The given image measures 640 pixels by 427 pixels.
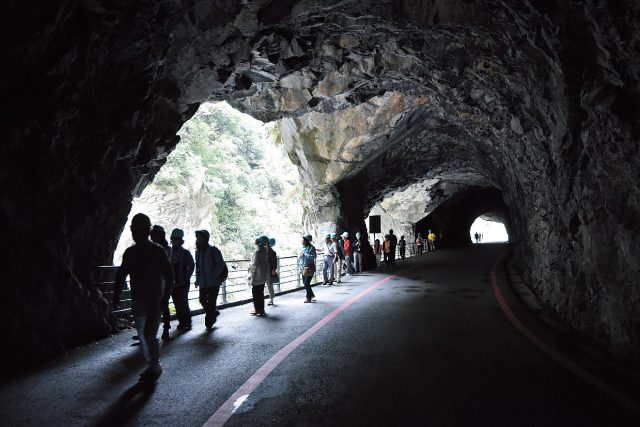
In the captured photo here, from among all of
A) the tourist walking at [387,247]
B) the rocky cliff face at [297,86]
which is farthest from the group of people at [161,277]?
the tourist walking at [387,247]

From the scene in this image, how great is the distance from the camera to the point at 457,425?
3.63 metres

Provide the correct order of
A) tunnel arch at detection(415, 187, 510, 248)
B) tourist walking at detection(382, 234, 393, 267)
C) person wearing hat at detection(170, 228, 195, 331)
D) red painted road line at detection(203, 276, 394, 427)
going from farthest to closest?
tunnel arch at detection(415, 187, 510, 248) → tourist walking at detection(382, 234, 393, 267) → person wearing hat at detection(170, 228, 195, 331) → red painted road line at detection(203, 276, 394, 427)

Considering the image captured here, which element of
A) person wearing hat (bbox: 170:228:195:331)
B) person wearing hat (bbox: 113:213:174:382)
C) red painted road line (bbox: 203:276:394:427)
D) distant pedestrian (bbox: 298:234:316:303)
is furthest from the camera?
distant pedestrian (bbox: 298:234:316:303)

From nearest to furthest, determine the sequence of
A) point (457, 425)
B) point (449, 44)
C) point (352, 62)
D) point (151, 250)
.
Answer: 1. point (457, 425)
2. point (151, 250)
3. point (449, 44)
4. point (352, 62)

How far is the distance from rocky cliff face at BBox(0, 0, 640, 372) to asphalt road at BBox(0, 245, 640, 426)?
55.3 inches

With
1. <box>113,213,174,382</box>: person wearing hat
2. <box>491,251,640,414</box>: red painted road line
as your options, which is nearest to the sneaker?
<box>113,213,174,382</box>: person wearing hat

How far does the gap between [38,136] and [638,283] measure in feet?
28.9

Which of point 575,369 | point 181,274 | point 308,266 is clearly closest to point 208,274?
point 181,274

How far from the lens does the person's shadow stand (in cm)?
395

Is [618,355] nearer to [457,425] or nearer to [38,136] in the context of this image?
[457,425]

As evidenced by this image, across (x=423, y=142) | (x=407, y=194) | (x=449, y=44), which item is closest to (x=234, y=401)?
(x=449, y=44)

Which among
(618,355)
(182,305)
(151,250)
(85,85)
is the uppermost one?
(85,85)

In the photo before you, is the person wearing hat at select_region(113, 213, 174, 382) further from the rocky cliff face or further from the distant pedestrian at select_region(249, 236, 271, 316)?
the distant pedestrian at select_region(249, 236, 271, 316)

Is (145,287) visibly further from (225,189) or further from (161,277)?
(225,189)
